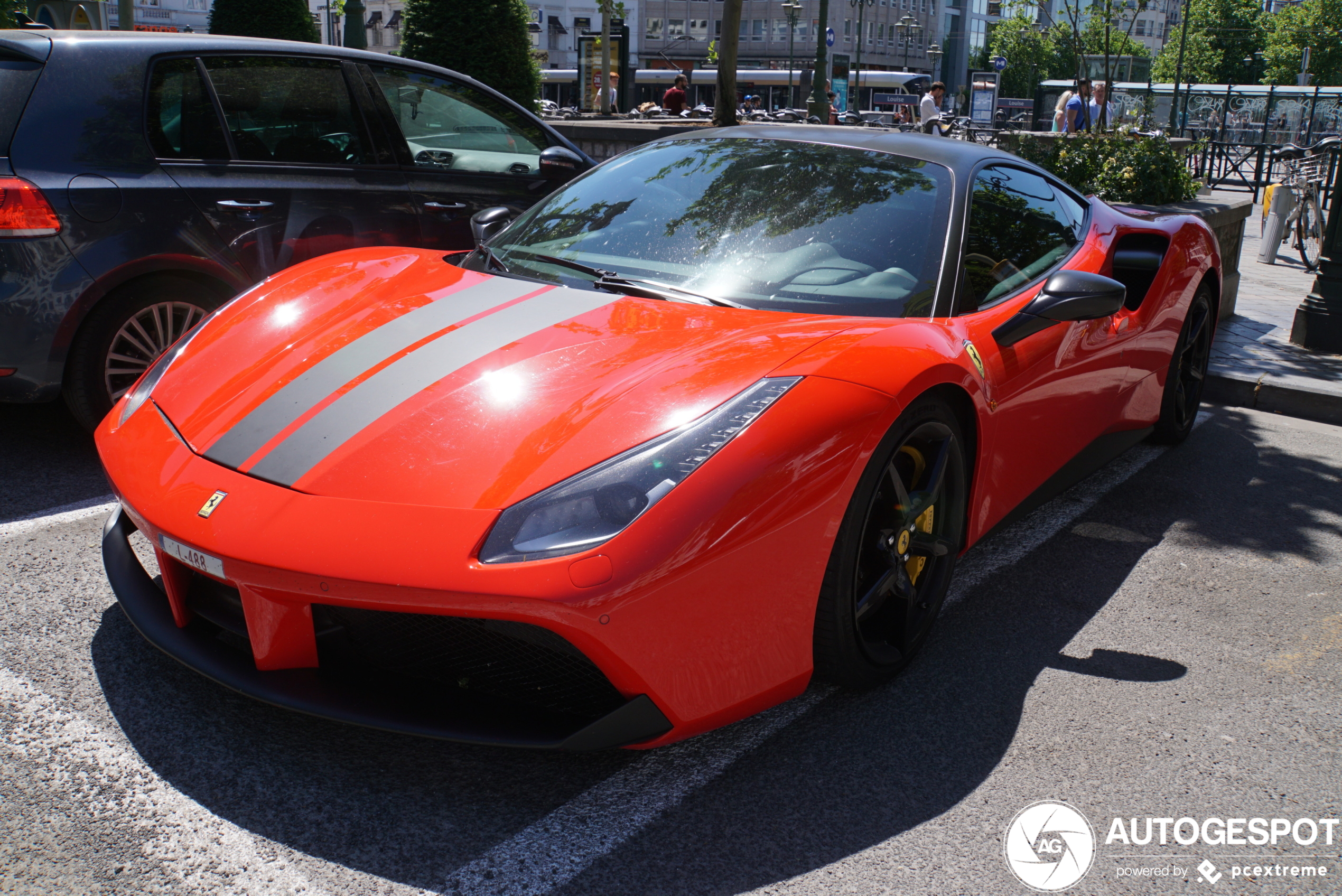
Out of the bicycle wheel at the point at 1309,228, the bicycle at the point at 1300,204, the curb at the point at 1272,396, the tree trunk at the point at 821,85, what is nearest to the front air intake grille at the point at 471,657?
the curb at the point at 1272,396

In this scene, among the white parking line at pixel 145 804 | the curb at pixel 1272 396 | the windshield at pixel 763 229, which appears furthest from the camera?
the curb at pixel 1272 396

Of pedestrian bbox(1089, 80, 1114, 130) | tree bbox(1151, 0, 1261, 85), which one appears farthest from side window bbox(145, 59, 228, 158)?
tree bbox(1151, 0, 1261, 85)

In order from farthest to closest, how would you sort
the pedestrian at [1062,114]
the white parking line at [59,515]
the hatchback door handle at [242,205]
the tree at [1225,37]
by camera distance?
the tree at [1225,37]
the pedestrian at [1062,114]
the hatchback door handle at [242,205]
the white parking line at [59,515]

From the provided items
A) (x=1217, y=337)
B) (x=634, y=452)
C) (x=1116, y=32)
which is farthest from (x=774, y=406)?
(x=1116, y=32)

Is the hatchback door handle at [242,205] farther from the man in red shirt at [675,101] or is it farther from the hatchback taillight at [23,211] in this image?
the man in red shirt at [675,101]

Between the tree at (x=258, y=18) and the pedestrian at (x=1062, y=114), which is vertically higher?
the tree at (x=258, y=18)

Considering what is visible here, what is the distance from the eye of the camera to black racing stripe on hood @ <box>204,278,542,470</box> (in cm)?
232

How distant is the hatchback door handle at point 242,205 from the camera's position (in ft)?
14.0

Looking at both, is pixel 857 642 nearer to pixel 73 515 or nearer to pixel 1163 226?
pixel 73 515

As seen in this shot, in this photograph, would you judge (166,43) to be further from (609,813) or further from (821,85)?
(821,85)

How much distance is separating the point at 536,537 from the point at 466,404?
471mm

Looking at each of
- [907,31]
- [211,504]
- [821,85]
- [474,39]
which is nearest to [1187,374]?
[211,504]

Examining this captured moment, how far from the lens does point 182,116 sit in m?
4.26

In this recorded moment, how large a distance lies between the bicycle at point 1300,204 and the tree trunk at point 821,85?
12585 mm
